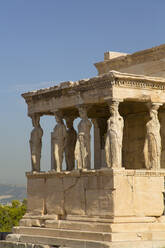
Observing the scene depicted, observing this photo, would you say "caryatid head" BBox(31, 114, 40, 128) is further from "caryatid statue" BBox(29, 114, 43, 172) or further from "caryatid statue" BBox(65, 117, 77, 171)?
"caryatid statue" BBox(65, 117, 77, 171)

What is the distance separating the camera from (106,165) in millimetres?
18234

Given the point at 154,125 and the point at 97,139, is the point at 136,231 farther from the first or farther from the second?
the point at 97,139

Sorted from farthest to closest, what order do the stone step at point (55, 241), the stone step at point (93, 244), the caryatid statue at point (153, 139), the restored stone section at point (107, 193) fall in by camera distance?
the caryatid statue at point (153, 139)
the restored stone section at point (107, 193)
the stone step at point (55, 241)
the stone step at point (93, 244)

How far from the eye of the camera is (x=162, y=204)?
17219 mm

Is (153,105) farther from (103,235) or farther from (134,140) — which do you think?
(103,235)

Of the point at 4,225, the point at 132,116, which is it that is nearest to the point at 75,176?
the point at 132,116

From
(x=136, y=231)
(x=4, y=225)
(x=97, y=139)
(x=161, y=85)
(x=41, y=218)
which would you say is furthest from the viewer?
(x=4, y=225)

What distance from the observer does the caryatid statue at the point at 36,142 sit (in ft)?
64.1

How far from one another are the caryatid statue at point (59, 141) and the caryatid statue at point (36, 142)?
1.03 metres

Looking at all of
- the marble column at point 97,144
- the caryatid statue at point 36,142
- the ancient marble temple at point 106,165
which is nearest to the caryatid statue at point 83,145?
the ancient marble temple at point 106,165

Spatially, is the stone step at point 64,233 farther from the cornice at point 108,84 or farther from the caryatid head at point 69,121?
the cornice at point 108,84

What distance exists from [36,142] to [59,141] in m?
1.22

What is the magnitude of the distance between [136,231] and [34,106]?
204 inches

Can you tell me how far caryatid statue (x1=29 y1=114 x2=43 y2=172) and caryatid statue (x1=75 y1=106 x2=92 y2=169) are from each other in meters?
2.25
